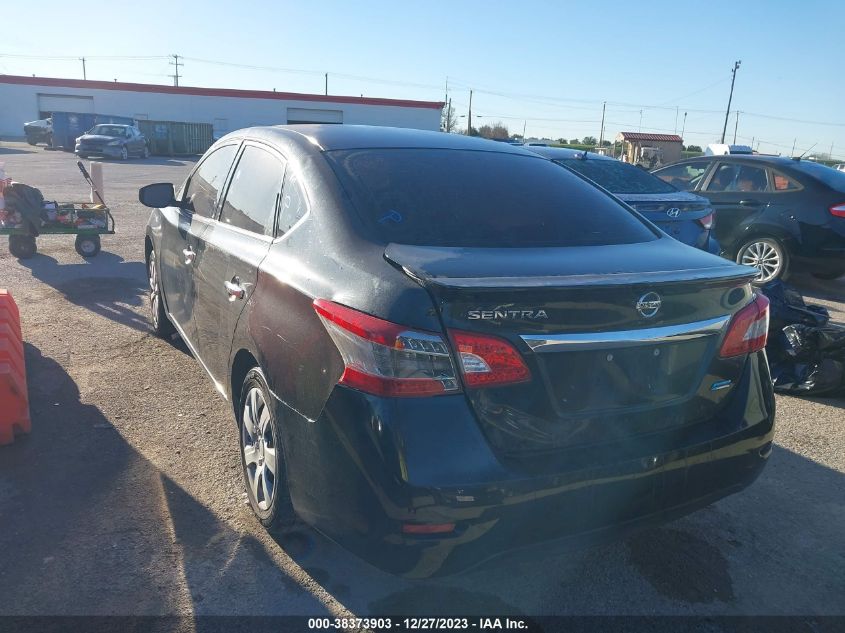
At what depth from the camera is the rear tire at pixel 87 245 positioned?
29.2ft

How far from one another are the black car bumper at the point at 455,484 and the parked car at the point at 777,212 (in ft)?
22.1

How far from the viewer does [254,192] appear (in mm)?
3482

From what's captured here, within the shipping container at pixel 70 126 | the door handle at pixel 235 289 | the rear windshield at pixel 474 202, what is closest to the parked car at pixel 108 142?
the shipping container at pixel 70 126

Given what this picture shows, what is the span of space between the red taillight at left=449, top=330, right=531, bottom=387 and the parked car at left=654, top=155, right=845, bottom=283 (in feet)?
23.2

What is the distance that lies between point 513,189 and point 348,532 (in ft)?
5.68

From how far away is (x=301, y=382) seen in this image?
2.48 metres

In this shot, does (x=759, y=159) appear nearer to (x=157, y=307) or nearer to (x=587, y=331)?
(x=157, y=307)

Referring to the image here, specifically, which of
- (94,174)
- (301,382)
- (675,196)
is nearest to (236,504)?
(301,382)

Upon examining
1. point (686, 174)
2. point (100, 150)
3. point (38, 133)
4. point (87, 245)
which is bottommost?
point (100, 150)

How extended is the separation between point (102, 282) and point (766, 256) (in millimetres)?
7819

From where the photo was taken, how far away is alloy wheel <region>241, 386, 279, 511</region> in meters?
2.89

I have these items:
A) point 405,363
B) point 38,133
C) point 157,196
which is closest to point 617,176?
point 157,196

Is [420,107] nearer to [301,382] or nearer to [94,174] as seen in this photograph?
[94,174]

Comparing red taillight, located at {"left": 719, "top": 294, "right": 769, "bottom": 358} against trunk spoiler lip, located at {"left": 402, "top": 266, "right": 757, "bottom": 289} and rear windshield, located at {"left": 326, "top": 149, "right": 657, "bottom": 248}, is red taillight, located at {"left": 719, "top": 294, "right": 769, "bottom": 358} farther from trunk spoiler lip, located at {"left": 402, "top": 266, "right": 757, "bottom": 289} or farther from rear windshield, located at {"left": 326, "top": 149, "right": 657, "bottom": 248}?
rear windshield, located at {"left": 326, "top": 149, "right": 657, "bottom": 248}
